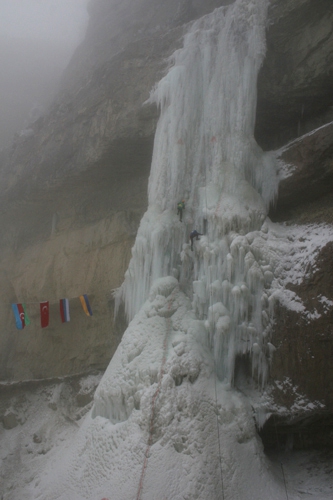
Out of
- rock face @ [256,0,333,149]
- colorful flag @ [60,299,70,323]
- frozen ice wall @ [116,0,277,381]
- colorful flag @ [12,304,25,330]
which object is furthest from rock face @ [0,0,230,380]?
rock face @ [256,0,333,149]

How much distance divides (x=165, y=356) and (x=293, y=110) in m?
8.21

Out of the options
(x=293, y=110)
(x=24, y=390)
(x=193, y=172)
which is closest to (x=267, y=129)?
(x=293, y=110)

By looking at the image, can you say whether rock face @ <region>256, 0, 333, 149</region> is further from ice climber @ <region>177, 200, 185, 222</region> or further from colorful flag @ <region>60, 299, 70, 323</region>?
colorful flag @ <region>60, 299, 70, 323</region>

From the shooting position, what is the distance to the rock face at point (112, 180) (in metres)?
8.51

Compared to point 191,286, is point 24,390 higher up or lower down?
lower down

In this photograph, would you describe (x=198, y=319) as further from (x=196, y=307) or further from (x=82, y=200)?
(x=82, y=200)

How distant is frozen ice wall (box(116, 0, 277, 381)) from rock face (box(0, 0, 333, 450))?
626 millimetres

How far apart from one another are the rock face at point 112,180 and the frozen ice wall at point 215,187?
0.63 m

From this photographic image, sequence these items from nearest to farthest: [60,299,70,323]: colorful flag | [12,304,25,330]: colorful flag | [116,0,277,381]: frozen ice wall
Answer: [116,0,277,381]: frozen ice wall, [12,304,25,330]: colorful flag, [60,299,70,323]: colorful flag

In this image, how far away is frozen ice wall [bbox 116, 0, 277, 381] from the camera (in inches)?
291

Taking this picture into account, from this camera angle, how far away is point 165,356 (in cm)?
718

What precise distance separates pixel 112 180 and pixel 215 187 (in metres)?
5.36

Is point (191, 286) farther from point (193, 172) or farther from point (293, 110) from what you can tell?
point (293, 110)

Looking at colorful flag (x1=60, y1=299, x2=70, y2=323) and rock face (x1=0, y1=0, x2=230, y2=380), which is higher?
rock face (x1=0, y1=0, x2=230, y2=380)
